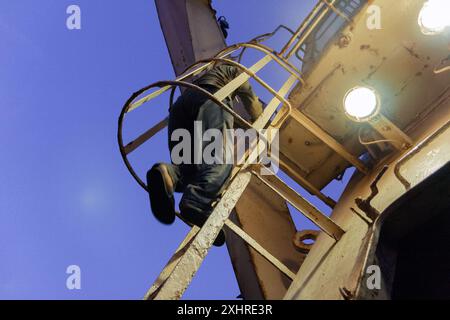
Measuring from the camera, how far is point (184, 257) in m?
3.38

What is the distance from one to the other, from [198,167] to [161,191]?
0.42 meters

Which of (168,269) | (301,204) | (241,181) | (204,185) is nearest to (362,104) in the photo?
(301,204)

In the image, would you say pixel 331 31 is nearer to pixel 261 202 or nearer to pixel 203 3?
pixel 261 202

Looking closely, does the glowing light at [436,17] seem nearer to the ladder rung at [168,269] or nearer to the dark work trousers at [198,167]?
the dark work trousers at [198,167]

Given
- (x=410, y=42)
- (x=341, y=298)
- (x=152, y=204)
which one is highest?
(x=410, y=42)

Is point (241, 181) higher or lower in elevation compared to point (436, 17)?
lower

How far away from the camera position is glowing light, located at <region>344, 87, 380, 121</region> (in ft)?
16.5

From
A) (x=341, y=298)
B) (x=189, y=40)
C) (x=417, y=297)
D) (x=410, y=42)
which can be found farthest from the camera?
(x=189, y=40)

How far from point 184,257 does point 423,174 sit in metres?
1.74

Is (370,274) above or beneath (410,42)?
beneath

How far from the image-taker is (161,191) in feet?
12.9

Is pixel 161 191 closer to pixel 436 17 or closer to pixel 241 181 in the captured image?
pixel 241 181

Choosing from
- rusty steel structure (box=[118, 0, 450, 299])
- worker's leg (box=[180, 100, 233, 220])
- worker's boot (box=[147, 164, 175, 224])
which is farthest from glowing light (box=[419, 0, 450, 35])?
worker's boot (box=[147, 164, 175, 224])
